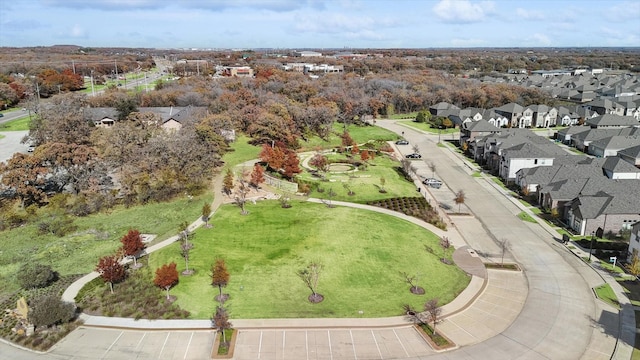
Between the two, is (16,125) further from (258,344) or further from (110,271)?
(258,344)

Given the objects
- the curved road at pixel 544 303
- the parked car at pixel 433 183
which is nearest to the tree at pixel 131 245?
the curved road at pixel 544 303

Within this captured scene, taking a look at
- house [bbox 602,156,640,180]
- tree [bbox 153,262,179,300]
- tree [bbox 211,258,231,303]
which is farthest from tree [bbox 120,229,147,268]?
house [bbox 602,156,640,180]

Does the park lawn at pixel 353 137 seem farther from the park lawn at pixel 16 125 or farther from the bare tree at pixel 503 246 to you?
the park lawn at pixel 16 125

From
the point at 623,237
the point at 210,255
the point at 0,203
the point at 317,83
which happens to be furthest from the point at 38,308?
the point at 317,83

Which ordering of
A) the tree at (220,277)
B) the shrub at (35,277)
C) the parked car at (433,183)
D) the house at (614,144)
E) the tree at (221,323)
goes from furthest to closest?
the house at (614,144) → the parked car at (433,183) → the shrub at (35,277) → the tree at (220,277) → the tree at (221,323)

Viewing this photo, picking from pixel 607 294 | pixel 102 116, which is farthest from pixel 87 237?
pixel 102 116

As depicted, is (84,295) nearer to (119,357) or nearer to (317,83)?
(119,357)
